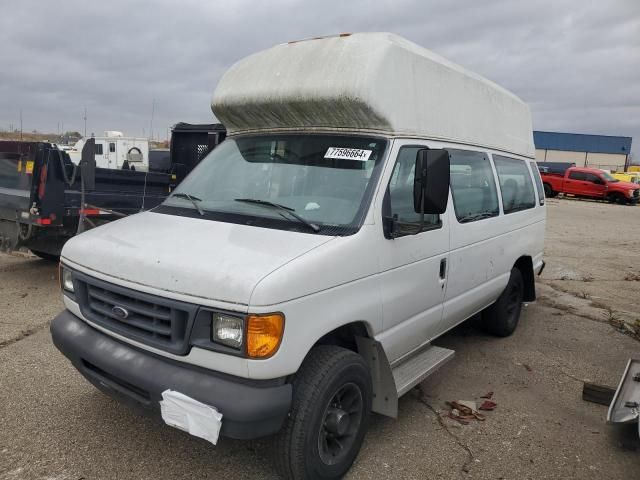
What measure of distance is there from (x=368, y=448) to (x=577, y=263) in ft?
28.2

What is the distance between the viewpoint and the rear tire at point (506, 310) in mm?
5508

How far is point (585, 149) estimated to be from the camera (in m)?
66.6

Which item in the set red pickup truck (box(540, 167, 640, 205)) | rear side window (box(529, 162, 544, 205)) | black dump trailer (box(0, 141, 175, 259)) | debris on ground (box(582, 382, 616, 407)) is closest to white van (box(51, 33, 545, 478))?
debris on ground (box(582, 382, 616, 407))

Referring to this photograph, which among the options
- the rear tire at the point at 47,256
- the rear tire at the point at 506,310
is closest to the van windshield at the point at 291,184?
the rear tire at the point at 506,310

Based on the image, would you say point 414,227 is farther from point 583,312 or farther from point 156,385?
point 583,312

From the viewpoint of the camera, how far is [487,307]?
5.43m

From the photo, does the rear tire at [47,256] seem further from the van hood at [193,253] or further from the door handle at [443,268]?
the door handle at [443,268]

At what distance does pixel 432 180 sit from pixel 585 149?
7249cm

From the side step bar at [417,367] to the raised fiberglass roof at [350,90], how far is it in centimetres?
163

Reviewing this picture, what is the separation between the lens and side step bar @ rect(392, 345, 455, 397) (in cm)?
346

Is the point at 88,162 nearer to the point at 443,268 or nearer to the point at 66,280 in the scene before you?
the point at 66,280

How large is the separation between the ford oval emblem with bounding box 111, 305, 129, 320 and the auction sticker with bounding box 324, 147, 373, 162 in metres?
1.58

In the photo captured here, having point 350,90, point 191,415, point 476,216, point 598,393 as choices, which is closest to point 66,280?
point 191,415

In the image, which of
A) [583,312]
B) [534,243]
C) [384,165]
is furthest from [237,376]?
[583,312]
